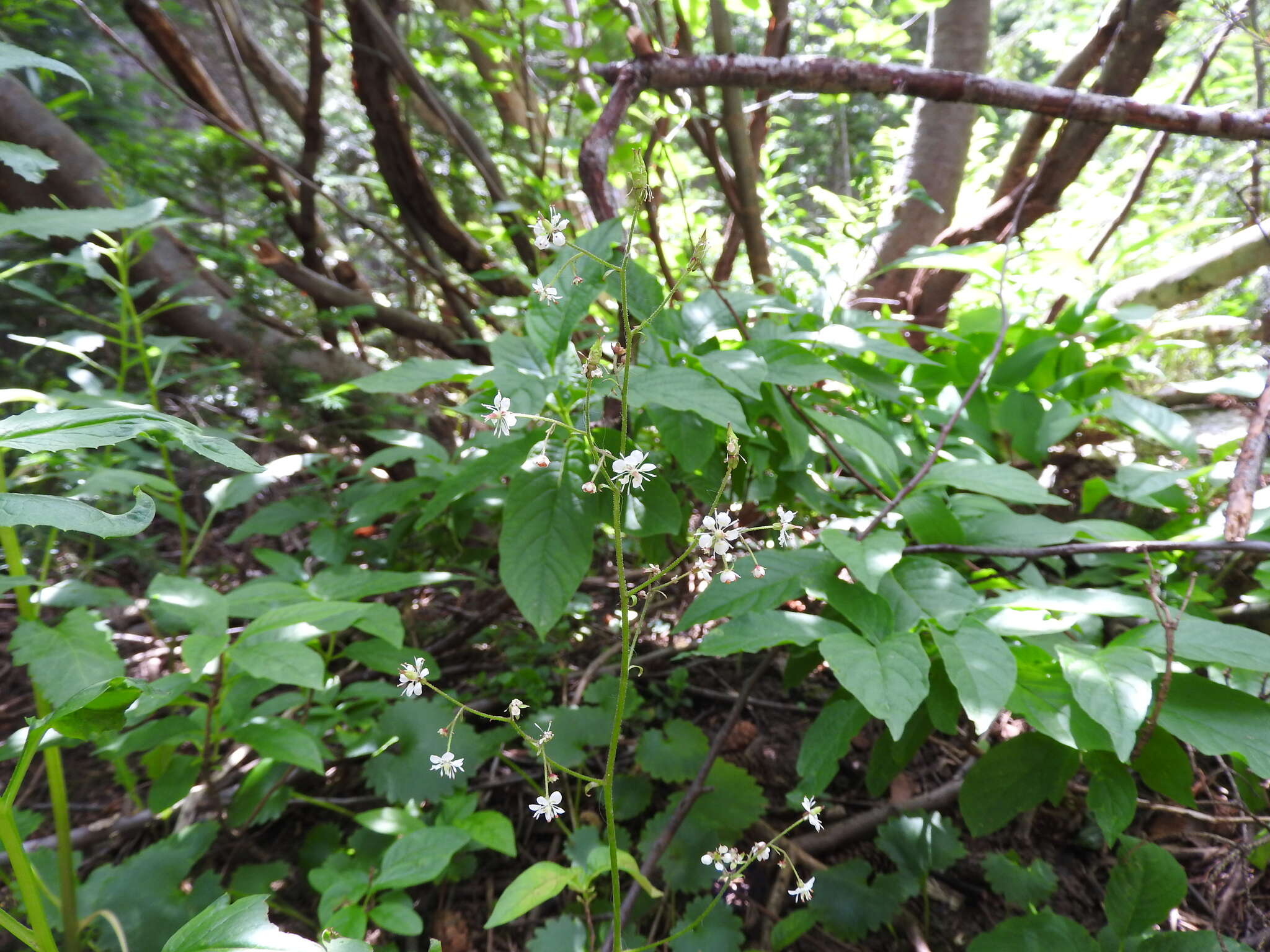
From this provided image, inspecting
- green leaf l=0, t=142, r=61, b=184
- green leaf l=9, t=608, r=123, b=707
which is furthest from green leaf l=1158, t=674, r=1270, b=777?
green leaf l=0, t=142, r=61, b=184

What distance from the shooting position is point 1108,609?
37.9 inches

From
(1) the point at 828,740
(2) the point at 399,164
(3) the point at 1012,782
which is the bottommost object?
(3) the point at 1012,782

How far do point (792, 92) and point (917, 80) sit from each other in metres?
0.41

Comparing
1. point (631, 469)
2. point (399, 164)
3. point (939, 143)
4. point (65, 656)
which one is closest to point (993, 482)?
point (631, 469)

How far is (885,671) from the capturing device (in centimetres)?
85

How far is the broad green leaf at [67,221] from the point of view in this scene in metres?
1.13

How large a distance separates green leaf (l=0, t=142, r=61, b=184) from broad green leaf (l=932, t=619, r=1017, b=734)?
155 centimetres

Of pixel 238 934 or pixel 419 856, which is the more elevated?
pixel 238 934

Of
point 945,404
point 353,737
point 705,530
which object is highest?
point 705,530

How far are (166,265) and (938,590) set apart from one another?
316 centimetres

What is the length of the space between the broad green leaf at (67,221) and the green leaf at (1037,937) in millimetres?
2000

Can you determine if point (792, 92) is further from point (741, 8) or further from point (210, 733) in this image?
point (210, 733)

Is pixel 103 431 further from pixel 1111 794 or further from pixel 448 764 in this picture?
pixel 1111 794

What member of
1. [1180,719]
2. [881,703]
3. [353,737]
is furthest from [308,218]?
[1180,719]
